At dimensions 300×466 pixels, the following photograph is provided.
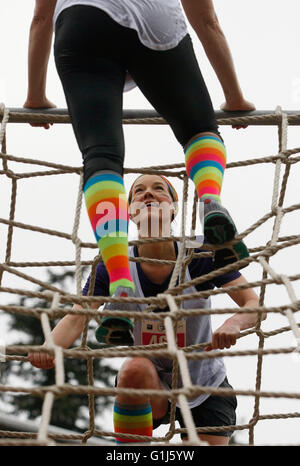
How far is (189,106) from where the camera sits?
4.70ft

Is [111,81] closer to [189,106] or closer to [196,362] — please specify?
[189,106]

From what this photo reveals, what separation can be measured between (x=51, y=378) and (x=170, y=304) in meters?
10.8

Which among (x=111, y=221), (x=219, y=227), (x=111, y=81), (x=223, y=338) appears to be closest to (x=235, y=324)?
(x=223, y=338)

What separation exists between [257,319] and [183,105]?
58 cm

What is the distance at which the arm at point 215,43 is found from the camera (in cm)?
163

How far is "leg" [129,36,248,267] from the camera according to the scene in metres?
1.41

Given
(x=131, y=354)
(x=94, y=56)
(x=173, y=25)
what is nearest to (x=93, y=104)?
(x=94, y=56)

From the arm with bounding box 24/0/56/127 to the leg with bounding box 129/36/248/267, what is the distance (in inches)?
15.7

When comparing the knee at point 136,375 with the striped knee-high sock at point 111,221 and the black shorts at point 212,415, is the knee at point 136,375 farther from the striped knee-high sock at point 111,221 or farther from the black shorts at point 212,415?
the striped knee-high sock at point 111,221

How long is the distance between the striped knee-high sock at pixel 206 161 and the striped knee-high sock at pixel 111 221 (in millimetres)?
204

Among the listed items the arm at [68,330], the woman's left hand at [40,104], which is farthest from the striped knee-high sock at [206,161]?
the woman's left hand at [40,104]

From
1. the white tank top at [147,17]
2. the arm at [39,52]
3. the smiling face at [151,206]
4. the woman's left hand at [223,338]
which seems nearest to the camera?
the white tank top at [147,17]

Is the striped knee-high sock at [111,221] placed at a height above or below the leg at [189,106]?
below
